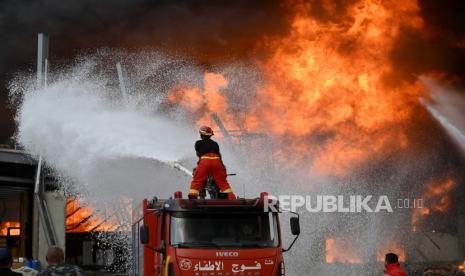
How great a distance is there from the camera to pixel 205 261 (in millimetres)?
10828

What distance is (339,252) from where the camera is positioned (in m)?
30.8

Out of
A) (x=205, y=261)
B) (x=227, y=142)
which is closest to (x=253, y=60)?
(x=227, y=142)

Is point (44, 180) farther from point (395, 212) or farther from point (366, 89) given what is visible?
point (395, 212)

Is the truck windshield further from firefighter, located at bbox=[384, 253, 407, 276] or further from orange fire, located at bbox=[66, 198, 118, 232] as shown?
orange fire, located at bbox=[66, 198, 118, 232]

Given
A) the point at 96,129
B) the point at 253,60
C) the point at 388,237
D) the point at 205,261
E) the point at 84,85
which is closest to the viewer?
the point at 205,261

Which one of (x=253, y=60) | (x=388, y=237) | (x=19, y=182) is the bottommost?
(x=388, y=237)

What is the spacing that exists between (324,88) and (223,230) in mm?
16741

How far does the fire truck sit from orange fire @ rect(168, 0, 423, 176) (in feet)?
51.4

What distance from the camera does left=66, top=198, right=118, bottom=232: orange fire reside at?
31828 millimetres

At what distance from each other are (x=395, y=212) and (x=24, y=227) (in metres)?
17.7

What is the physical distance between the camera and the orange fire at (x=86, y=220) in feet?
104

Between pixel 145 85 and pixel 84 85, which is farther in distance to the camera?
pixel 145 85

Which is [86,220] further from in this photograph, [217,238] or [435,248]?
[217,238]

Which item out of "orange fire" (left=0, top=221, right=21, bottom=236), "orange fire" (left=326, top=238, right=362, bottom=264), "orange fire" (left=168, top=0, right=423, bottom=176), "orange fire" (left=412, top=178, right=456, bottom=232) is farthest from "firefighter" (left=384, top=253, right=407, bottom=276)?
"orange fire" (left=412, top=178, right=456, bottom=232)
